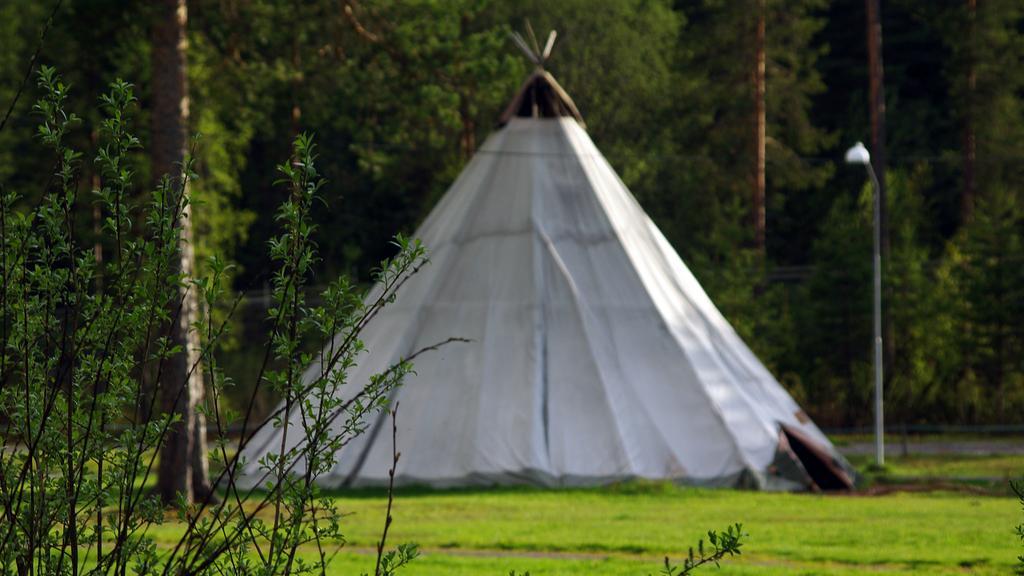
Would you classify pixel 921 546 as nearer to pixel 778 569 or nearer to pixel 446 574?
pixel 778 569

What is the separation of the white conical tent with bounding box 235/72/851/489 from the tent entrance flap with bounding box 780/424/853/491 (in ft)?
0.10

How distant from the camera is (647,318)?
20406 mm

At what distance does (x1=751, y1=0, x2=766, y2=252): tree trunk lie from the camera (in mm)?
39844

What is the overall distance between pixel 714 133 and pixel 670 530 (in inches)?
1139

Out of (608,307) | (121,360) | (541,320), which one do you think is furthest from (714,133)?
(121,360)

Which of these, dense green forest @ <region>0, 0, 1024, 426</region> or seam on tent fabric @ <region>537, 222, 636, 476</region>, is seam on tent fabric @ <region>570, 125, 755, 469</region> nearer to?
seam on tent fabric @ <region>537, 222, 636, 476</region>

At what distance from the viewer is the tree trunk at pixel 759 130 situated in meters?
39.8

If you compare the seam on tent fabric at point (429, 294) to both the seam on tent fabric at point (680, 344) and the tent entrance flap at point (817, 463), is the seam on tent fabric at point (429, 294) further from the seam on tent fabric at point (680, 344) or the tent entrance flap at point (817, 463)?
the tent entrance flap at point (817, 463)

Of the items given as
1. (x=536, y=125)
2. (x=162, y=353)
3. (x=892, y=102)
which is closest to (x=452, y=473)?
(x=536, y=125)

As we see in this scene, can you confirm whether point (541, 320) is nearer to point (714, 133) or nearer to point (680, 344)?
point (680, 344)

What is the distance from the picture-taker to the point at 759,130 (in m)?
40.5

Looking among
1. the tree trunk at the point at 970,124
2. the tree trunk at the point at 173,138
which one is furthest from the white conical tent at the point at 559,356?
the tree trunk at the point at 970,124

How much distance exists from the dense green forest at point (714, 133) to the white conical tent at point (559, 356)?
183 centimetres

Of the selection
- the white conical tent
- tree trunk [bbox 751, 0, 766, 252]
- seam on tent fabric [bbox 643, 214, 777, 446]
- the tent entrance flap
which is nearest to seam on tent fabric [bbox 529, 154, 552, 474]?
the white conical tent
